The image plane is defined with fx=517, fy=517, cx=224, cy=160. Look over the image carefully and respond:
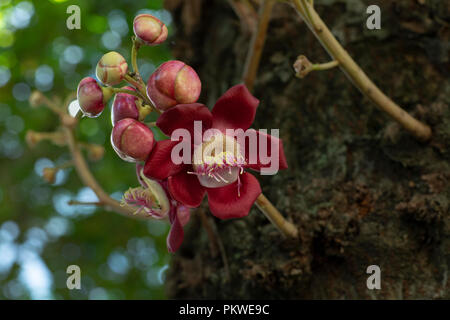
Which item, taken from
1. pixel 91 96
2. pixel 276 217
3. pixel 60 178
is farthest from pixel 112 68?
pixel 60 178

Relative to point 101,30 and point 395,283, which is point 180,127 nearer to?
point 395,283

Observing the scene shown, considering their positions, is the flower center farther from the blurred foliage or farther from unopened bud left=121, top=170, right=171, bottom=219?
the blurred foliage

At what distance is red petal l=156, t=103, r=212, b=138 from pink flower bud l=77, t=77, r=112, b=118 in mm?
109

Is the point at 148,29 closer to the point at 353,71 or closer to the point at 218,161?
the point at 218,161

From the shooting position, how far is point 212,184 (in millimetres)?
955

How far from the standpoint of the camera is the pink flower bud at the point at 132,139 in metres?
0.86

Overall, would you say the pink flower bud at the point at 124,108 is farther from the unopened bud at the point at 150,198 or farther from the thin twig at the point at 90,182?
the thin twig at the point at 90,182

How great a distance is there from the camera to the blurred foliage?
9.92 feet

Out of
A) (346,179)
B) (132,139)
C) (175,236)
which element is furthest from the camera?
(346,179)

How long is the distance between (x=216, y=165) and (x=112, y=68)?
248 millimetres

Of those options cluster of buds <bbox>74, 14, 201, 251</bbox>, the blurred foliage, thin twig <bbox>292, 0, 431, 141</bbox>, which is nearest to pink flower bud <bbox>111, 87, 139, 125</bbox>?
cluster of buds <bbox>74, 14, 201, 251</bbox>

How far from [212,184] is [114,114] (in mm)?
218

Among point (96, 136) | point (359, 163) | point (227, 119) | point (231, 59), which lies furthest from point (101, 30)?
point (227, 119)

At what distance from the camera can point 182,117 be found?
0.91 metres
